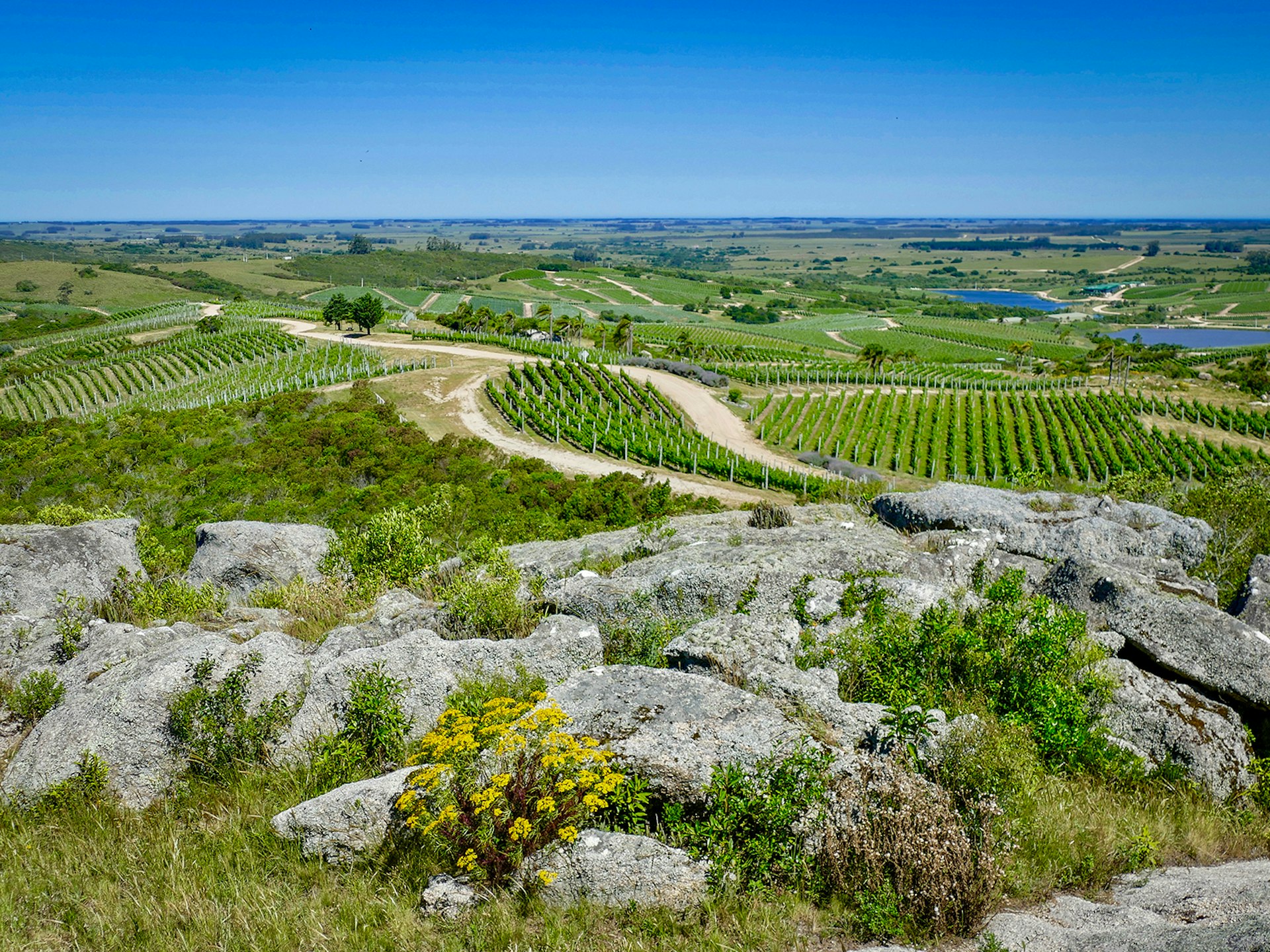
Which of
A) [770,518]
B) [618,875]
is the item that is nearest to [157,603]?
[618,875]

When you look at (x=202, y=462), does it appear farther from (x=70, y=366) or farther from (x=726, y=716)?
(x=70, y=366)

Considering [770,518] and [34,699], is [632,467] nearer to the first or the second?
[770,518]

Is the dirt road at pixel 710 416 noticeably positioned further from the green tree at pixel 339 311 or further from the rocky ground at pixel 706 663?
the green tree at pixel 339 311

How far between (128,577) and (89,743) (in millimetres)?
6309

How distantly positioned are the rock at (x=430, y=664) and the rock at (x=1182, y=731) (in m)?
5.09

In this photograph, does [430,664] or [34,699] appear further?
[34,699]

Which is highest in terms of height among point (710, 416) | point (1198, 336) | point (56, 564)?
point (1198, 336)

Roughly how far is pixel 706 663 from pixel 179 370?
8153 cm

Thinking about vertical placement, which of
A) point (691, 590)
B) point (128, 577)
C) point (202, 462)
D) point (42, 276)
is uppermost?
point (42, 276)

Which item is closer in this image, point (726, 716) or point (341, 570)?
point (726, 716)

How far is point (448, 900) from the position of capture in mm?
4910

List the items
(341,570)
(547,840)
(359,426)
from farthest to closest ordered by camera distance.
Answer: (359,426) < (341,570) < (547,840)

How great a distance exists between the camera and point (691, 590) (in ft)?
31.3

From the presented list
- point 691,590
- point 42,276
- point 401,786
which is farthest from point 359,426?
point 42,276
